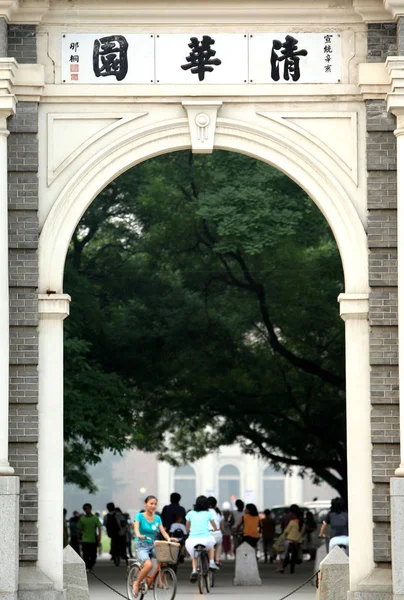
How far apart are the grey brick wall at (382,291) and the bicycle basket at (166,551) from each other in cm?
223

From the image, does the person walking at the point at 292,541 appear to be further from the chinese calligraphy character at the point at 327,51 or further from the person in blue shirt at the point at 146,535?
the chinese calligraphy character at the point at 327,51

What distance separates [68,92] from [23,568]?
478cm

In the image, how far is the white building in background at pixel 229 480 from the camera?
2677 inches

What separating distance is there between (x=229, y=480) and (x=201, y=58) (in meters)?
56.5

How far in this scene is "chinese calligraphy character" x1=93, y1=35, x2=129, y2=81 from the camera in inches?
534

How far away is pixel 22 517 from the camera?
42.8 feet

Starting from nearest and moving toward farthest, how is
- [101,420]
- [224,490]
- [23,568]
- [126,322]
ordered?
1. [23,568]
2. [101,420]
3. [126,322]
4. [224,490]

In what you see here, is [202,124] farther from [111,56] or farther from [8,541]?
[8,541]

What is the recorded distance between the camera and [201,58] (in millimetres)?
13562

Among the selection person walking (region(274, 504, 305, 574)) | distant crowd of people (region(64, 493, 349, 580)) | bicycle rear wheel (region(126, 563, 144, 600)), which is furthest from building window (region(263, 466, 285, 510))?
bicycle rear wheel (region(126, 563, 144, 600))

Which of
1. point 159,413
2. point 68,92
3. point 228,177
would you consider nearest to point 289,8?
point 68,92

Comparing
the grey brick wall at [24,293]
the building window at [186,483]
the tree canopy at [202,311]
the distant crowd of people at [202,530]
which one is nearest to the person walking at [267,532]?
the distant crowd of people at [202,530]

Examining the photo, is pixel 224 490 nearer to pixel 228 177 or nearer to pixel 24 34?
pixel 228 177

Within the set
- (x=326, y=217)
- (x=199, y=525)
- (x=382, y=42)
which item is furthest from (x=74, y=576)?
(x=382, y=42)
